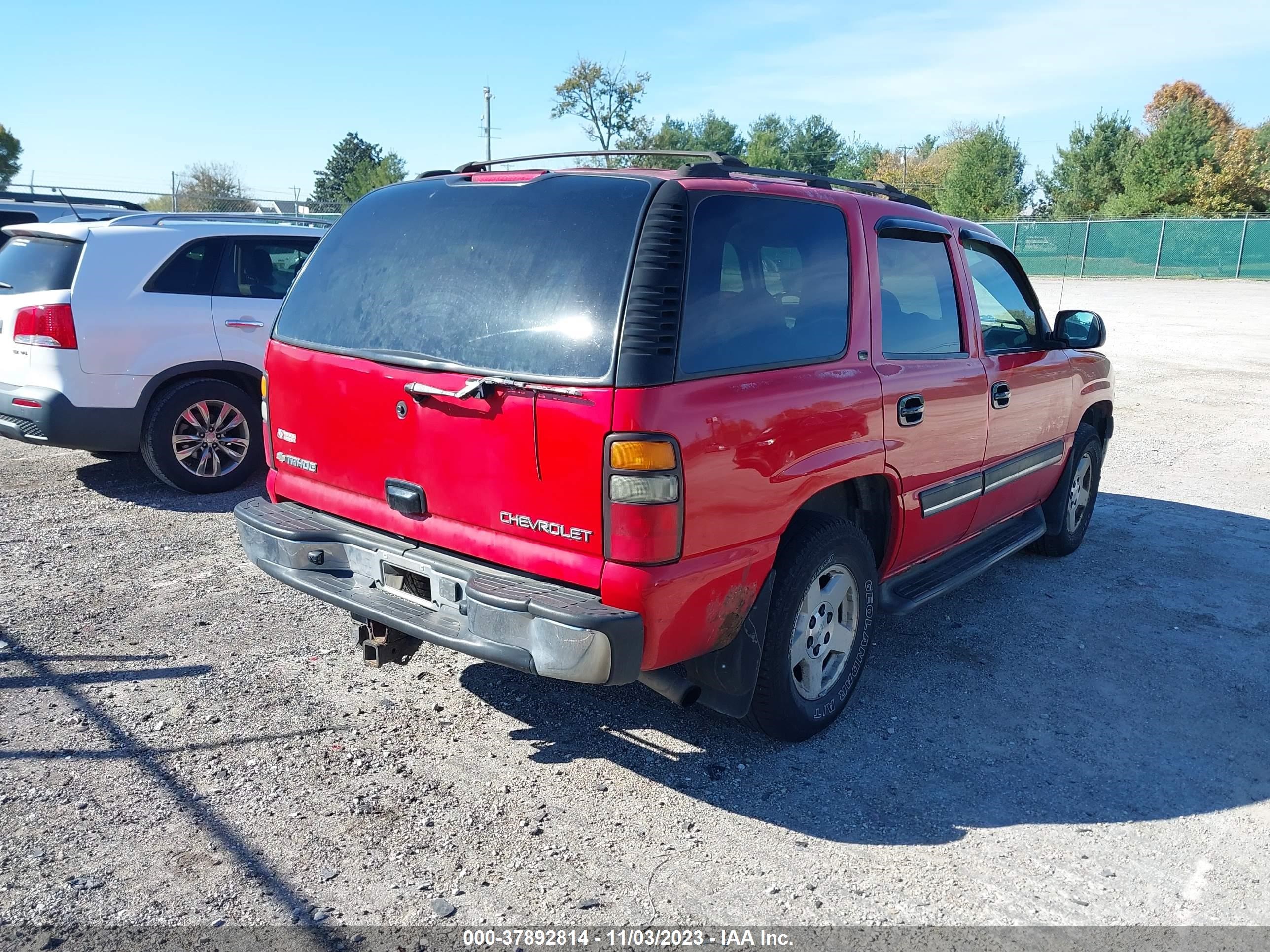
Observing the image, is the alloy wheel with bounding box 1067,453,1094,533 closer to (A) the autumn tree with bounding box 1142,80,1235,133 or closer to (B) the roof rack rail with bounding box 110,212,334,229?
(B) the roof rack rail with bounding box 110,212,334,229

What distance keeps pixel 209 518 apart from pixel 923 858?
4.97 metres

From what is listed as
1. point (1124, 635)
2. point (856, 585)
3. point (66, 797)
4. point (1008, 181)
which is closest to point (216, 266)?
point (66, 797)

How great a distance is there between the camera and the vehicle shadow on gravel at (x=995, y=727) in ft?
11.1

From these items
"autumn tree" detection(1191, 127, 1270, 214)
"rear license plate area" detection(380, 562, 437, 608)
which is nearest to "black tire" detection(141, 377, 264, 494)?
"rear license plate area" detection(380, 562, 437, 608)

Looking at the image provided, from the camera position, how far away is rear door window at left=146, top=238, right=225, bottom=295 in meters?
6.77

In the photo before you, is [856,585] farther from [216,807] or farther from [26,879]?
[26,879]

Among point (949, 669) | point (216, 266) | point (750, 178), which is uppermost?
point (750, 178)

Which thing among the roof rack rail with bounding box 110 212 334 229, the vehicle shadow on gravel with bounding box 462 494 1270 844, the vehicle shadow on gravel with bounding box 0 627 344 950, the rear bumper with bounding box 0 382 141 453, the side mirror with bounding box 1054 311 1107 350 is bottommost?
the vehicle shadow on gravel with bounding box 462 494 1270 844

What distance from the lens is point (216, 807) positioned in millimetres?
3201

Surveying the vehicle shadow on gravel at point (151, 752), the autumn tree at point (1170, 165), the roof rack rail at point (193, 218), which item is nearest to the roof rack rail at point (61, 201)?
the roof rack rail at point (193, 218)

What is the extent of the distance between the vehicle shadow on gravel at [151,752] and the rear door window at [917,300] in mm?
2750

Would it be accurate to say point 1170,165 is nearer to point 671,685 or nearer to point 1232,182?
point 1232,182

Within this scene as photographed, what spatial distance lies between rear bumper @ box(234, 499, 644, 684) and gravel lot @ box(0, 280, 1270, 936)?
0.58 metres

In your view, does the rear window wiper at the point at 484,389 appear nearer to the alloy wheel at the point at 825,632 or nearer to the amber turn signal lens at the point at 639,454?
the amber turn signal lens at the point at 639,454
